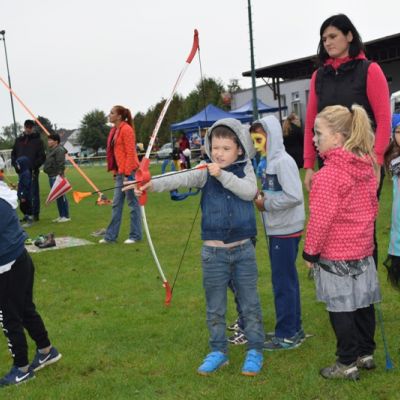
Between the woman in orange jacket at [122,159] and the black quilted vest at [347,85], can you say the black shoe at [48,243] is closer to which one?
the woman in orange jacket at [122,159]

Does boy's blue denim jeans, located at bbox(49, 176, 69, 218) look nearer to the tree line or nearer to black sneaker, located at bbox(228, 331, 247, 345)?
black sneaker, located at bbox(228, 331, 247, 345)

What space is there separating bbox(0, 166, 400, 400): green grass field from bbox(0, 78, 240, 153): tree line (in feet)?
73.4

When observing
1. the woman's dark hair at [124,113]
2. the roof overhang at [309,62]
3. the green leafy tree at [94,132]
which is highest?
the roof overhang at [309,62]

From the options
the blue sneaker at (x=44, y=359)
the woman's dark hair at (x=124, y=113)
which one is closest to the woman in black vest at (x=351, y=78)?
the blue sneaker at (x=44, y=359)

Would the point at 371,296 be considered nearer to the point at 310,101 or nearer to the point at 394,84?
the point at 310,101

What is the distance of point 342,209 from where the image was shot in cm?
333

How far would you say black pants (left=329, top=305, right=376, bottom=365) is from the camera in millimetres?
3451

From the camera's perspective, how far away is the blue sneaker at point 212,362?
3.78m

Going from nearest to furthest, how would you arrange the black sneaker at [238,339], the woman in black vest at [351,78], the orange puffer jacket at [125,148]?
the woman in black vest at [351,78], the black sneaker at [238,339], the orange puffer jacket at [125,148]

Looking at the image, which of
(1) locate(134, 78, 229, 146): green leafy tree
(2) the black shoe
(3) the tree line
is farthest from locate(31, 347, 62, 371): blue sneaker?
(1) locate(134, 78, 229, 146): green leafy tree

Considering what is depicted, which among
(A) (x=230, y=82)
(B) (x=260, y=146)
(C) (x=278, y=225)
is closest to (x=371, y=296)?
(C) (x=278, y=225)

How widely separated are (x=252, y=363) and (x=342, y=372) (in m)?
0.58

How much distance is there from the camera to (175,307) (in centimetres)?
527

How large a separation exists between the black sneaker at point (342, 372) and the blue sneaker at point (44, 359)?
1.89 metres
